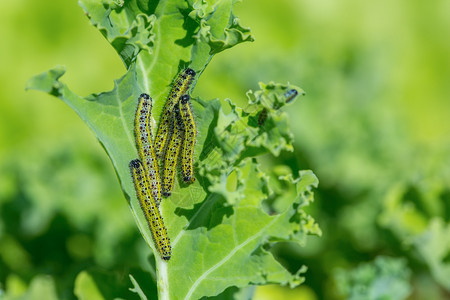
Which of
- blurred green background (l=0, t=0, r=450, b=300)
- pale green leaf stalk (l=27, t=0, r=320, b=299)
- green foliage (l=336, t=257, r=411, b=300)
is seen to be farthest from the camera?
blurred green background (l=0, t=0, r=450, b=300)

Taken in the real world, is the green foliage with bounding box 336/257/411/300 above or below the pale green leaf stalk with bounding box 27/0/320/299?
below

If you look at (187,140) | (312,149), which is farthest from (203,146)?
(312,149)

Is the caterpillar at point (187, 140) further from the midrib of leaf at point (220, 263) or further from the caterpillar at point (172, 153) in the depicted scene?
the midrib of leaf at point (220, 263)

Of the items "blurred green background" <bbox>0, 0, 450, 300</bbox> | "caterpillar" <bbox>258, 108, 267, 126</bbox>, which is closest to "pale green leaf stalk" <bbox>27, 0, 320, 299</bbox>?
"caterpillar" <bbox>258, 108, 267, 126</bbox>

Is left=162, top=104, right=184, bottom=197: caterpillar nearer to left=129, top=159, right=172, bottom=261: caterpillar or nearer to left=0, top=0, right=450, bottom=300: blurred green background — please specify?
left=129, top=159, right=172, bottom=261: caterpillar

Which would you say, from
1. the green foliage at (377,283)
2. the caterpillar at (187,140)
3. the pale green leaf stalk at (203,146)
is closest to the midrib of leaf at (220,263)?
the pale green leaf stalk at (203,146)

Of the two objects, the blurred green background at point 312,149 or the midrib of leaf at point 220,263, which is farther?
the blurred green background at point 312,149

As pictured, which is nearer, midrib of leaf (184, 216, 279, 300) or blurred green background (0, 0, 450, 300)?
midrib of leaf (184, 216, 279, 300)

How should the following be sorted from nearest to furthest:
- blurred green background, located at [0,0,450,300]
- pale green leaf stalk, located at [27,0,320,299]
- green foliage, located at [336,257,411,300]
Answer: pale green leaf stalk, located at [27,0,320,299] → green foliage, located at [336,257,411,300] → blurred green background, located at [0,0,450,300]
